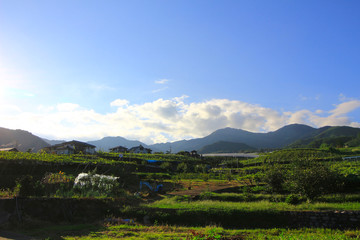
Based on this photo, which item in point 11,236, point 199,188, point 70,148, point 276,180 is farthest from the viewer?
point 70,148

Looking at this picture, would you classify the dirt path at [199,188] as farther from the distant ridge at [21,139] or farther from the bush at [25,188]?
the distant ridge at [21,139]

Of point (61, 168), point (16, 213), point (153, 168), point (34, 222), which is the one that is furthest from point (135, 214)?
point (153, 168)

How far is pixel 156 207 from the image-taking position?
15.3 metres

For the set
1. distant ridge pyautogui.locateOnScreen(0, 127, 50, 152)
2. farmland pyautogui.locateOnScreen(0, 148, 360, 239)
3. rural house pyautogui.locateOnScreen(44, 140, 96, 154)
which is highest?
distant ridge pyautogui.locateOnScreen(0, 127, 50, 152)

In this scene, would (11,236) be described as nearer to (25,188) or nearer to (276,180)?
(25,188)

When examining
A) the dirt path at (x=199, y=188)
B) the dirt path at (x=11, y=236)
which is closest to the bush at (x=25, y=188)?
the dirt path at (x=11, y=236)

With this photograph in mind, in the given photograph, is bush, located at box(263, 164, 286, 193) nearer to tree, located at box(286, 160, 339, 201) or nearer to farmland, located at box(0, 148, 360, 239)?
farmland, located at box(0, 148, 360, 239)

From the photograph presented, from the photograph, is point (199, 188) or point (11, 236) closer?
point (11, 236)

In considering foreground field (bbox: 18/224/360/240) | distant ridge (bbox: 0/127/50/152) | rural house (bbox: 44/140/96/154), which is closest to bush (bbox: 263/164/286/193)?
foreground field (bbox: 18/224/360/240)

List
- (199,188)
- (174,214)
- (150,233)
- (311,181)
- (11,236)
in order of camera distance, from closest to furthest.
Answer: (11,236) → (150,233) → (174,214) → (311,181) → (199,188)

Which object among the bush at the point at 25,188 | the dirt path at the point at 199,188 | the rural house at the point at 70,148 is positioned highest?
the rural house at the point at 70,148

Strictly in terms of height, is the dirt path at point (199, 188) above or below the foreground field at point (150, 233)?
below

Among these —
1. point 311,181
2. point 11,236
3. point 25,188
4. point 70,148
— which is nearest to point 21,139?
point 70,148

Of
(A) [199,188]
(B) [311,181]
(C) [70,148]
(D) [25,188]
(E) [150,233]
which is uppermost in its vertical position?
(C) [70,148]
